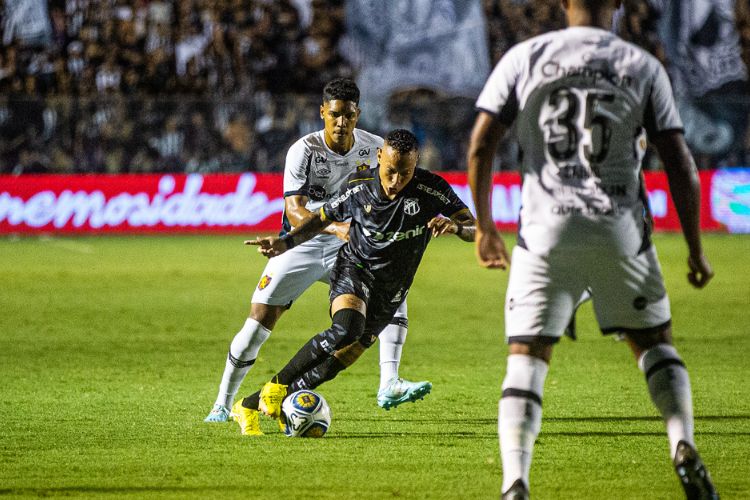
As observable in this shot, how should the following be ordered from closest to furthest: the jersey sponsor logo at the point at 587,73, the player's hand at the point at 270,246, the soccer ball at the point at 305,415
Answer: the jersey sponsor logo at the point at 587,73
the player's hand at the point at 270,246
the soccer ball at the point at 305,415

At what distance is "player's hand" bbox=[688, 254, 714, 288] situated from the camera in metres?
4.62

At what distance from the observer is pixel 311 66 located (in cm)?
2434

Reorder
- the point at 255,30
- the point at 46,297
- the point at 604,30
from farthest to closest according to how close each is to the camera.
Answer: the point at 255,30
the point at 46,297
the point at 604,30

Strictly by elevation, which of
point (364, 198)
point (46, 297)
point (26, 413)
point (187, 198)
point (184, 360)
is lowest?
point (187, 198)

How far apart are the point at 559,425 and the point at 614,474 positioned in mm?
1368

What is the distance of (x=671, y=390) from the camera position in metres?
4.63

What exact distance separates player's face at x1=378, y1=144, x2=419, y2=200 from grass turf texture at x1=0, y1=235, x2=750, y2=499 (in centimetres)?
142

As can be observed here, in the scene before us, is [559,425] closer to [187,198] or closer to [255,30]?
[187,198]

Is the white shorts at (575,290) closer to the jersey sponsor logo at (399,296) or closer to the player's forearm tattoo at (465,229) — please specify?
the player's forearm tattoo at (465,229)

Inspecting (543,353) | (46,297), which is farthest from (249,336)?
(46,297)

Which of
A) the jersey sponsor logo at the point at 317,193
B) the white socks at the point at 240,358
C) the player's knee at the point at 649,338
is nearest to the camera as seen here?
the player's knee at the point at 649,338

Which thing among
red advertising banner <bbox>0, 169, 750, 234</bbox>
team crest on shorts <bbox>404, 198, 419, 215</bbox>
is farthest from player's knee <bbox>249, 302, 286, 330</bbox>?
red advertising banner <bbox>0, 169, 750, 234</bbox>

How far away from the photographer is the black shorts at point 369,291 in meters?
6.94

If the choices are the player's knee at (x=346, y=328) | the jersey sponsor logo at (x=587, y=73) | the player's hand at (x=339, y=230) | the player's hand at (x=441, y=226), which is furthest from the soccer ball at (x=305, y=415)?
the jersey sponsor logo at (x=587, y=73)
